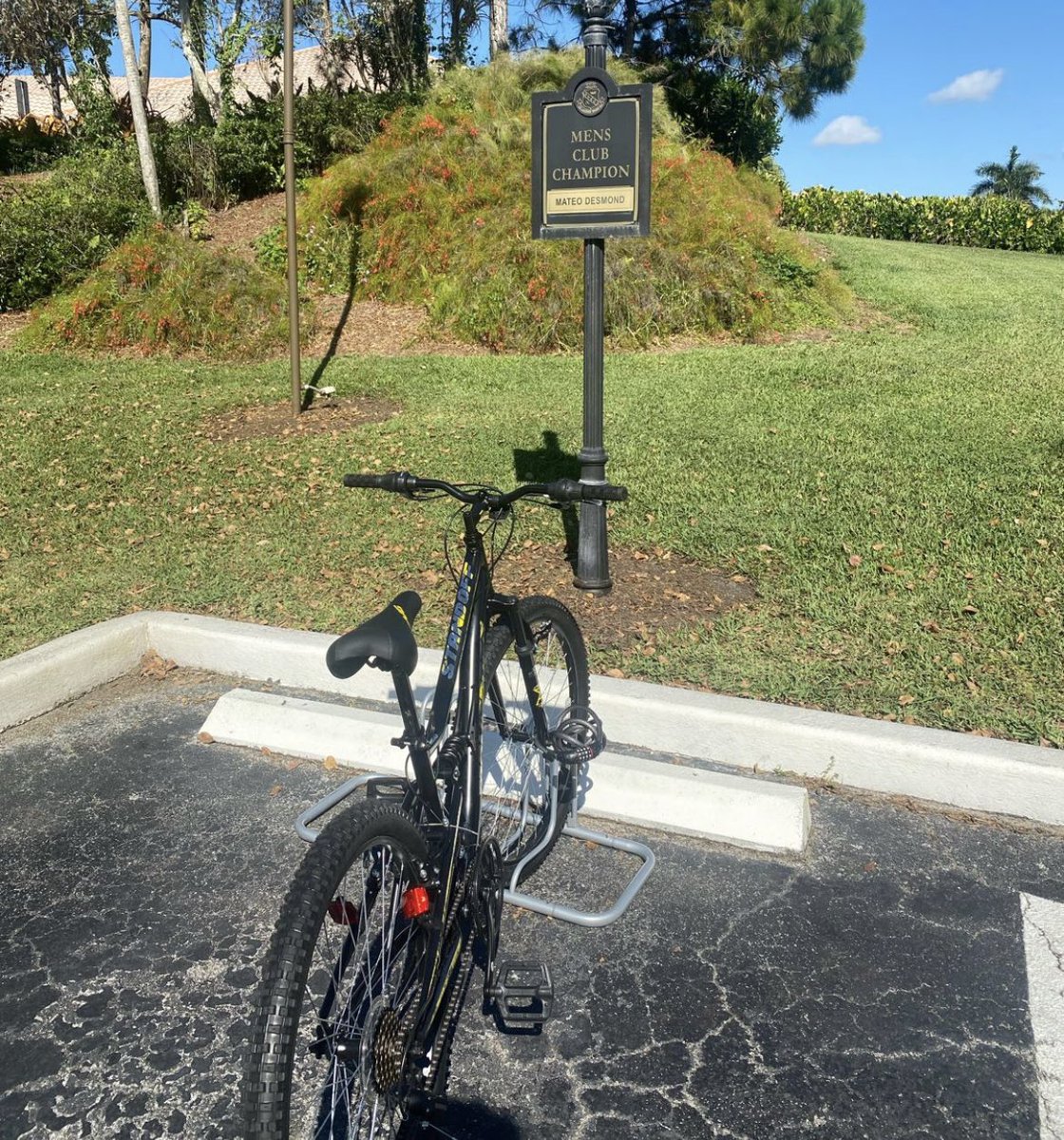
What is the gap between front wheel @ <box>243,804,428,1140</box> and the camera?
1991 millimetres

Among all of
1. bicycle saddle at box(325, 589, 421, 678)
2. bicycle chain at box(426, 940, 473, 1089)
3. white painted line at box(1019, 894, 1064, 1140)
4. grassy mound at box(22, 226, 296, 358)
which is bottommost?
white painted line at box(1019, 894, 1064, 1140)

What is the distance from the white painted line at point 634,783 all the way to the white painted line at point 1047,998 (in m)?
0.78

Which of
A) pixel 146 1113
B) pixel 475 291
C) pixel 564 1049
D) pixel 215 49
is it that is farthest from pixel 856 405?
pixel 215 49

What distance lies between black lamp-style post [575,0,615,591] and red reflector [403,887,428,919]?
3.14 metres

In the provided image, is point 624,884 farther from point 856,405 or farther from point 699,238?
point 699,238

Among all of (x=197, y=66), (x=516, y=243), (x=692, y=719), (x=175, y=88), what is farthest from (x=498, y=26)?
(x=175, y=88)

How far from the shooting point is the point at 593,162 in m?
5.01

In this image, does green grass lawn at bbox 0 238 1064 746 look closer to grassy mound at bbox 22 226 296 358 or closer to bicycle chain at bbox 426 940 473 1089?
grassy mound at bbox 22 226 296 358

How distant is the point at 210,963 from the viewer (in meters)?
3.14

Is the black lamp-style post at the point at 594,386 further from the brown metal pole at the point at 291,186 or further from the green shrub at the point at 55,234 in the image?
the green shrub at the point at 55,234

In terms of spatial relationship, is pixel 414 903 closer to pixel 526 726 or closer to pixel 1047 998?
pixel 526 726

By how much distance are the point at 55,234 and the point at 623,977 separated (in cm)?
1502

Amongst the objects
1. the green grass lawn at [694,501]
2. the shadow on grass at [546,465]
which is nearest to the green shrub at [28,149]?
the green grass lawn at [694,501]

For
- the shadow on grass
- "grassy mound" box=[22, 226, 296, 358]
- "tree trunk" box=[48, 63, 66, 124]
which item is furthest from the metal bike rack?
"tree trunk" box=[48, 63, 66, 124]
